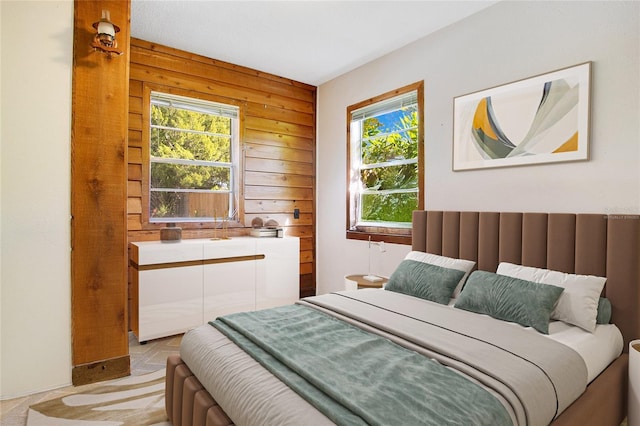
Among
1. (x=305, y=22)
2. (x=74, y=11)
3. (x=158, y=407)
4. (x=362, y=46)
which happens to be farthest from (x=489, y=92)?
(x=158, y=407)

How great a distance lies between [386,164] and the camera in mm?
3879

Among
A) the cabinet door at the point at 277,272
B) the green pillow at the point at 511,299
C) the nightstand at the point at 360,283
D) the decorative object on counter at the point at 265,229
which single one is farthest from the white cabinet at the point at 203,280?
the green pillow at the point at 511,299

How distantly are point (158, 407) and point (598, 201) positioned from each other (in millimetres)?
3025

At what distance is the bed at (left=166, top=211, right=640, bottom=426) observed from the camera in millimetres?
1383

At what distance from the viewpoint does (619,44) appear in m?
2.24

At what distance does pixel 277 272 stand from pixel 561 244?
8.81 ft

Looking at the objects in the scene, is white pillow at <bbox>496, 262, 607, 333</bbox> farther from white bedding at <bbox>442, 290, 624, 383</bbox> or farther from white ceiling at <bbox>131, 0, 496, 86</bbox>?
white ceiling at <bbox>131, 0, 496, 86</bbox>

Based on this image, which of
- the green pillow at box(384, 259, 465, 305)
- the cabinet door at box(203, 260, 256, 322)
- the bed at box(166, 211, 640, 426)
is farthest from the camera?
the cabinet door at box(203, 260, 256, 322)

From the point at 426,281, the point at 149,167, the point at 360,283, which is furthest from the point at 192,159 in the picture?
the point at 426,281

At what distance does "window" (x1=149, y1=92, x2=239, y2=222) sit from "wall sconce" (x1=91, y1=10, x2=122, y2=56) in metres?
1.23

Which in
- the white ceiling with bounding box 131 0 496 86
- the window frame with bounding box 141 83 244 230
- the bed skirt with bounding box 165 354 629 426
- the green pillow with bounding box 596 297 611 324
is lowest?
the bed skirt with bounding box 165 354 629 426

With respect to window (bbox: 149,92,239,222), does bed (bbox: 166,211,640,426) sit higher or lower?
lower

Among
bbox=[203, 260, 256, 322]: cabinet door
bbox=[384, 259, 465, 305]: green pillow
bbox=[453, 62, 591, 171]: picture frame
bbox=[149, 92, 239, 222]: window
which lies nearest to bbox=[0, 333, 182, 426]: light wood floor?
bbox=[203, 260, 256, 322]: cabinet door

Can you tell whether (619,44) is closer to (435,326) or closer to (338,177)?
(435,326)
